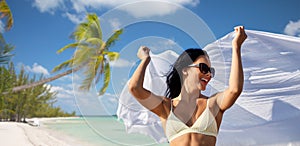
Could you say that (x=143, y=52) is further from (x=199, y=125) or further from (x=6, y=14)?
(x=6, y=14)

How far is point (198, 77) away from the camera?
4.89 feet

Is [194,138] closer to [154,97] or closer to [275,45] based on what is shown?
[154,97]

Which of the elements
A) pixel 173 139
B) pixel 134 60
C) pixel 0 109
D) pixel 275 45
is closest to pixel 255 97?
pixel 275 45

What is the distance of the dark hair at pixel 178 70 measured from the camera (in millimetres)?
1519

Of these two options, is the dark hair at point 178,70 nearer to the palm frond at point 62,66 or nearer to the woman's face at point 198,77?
the woman's face at point 198,77

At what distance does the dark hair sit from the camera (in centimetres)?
152

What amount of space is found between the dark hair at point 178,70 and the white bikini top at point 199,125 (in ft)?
0.42

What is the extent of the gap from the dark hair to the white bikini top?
129mm

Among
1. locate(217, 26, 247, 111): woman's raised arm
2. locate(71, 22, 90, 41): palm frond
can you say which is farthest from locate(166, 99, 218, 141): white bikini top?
locate(71, 22, 90, 41): palm frond

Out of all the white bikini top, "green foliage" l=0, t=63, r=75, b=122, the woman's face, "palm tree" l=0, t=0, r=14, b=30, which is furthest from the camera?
"green foliage" l=0, t=63, r=75, b=122

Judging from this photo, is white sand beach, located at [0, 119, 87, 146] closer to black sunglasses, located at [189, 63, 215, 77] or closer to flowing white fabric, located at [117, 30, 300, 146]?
flowing white fabric, located at [117, 30, 300, 146]

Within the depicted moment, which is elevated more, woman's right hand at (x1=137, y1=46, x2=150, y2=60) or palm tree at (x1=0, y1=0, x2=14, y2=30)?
palm tree at (x1=0, y1=0, x2=14, y2=30)

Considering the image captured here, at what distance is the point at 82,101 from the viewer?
1.53m

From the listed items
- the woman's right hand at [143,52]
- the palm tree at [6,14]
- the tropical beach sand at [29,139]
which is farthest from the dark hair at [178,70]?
the palm tree at [6,14]
